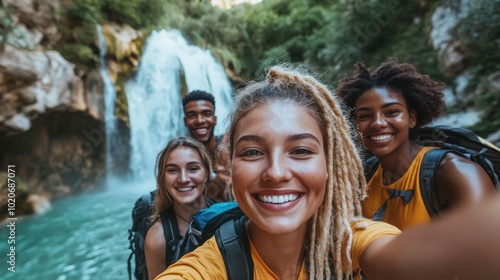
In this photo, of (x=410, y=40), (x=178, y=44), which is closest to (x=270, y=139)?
(x=410, y=40)

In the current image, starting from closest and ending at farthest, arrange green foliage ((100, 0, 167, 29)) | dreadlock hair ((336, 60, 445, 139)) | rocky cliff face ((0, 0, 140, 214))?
dreadlock hair ((336, 60, 445, 139)), rocky cliff face ((0, 0, 140, 214)), green foliage ((100, 0, 167, 29))

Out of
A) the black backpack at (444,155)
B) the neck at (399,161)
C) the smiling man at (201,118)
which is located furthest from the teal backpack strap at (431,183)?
the smiling man at (201,118)

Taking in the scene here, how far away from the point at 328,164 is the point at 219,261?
0.59 m

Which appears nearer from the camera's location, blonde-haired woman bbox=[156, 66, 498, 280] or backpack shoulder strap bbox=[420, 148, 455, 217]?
blonde-haired woman bbox=[156, 66, 498, 280]

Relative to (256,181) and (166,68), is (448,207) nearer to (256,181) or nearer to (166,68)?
(256,181)

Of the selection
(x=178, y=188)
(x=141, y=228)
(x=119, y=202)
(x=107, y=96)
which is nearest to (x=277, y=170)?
(x=178, y=188)

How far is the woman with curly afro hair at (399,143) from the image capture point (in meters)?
1.70

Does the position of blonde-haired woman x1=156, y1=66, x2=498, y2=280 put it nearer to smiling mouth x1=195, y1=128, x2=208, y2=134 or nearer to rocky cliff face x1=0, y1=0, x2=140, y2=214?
smiling mouth x1=195, y1=128, x2=208, y2=134

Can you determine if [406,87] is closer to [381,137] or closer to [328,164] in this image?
[381,137]

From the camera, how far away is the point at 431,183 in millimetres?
1771

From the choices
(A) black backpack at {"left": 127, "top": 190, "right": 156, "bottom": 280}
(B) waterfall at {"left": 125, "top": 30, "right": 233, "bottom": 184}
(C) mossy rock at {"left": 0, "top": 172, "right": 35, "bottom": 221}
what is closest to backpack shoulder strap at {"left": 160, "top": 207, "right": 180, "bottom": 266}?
(A) black backpack at {"left": 127, "top": 190, "right": 156, "bottom": 280}

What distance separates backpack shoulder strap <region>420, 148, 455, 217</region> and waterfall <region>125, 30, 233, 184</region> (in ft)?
29.1

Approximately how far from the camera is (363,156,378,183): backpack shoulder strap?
7.64ft

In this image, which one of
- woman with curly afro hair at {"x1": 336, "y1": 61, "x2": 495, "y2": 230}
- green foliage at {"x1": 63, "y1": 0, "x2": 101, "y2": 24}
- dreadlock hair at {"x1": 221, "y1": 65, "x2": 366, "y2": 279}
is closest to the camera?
dreadlock hair at {"x1": 221, "y1": 65, "x2": 366, "y2": 279}
